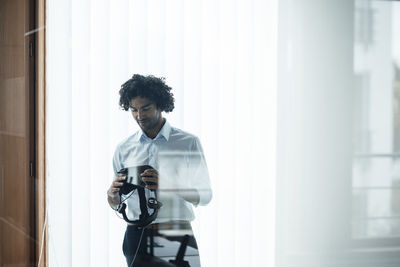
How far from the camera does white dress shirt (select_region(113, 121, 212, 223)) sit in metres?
1.47

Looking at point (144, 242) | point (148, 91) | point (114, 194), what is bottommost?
point (144, 242)

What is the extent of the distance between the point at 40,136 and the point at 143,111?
1.18ft

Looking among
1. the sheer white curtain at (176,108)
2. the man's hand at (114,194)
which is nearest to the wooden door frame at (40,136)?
the sheer white curtain at (176,108)

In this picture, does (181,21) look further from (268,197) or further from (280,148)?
(268,197)

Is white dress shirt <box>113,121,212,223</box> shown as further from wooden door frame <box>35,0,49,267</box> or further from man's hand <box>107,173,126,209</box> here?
wooden door frame <box>35,0,49,267</box>

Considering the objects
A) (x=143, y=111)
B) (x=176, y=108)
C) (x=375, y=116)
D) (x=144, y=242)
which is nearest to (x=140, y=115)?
(x=143, y=111)

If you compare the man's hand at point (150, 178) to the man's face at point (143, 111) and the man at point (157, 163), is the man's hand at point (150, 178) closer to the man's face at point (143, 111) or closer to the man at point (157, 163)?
the man at point (157, 163)

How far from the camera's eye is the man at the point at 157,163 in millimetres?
1454

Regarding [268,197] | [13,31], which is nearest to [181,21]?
[13,31]

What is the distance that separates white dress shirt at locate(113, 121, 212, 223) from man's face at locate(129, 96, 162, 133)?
0.10 feet

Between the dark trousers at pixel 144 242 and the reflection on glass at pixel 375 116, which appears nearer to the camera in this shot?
the dark trousers at pixel 144 242

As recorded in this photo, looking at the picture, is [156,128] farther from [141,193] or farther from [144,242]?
[144,242]

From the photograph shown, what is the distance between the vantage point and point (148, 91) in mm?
1455

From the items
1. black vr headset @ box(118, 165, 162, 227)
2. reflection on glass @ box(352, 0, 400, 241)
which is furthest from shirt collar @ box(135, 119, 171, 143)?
reflection on glass @ box(352, 0, 400, 241)
